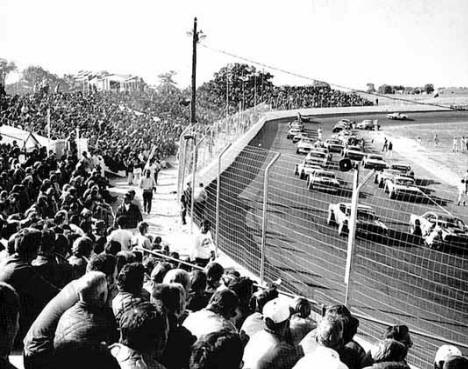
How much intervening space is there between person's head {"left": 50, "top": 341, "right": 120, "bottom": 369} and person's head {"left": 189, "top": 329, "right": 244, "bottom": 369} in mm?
467

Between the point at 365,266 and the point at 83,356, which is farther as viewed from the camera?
the point at 365,266

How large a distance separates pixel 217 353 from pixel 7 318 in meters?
1.19

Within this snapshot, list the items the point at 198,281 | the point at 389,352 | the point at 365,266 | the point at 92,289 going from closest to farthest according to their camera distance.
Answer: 1. the point at 389,352
2. the point at 92,289
3. the point at 198,281
4. the point at 365,266

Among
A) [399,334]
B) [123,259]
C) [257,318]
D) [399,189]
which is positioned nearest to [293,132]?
[399,189]

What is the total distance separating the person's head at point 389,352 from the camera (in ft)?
11.9

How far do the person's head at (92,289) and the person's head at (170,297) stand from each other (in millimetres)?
513

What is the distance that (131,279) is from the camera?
4.44 metres

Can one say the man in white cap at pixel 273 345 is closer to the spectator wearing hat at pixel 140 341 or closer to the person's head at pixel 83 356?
the spectator wearing hat at pixel 140 341

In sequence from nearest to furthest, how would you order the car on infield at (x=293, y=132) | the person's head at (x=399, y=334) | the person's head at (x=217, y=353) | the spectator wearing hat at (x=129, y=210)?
the person's head at (x=217, y=353) < the person's head at (x=399, y=334) < the spectator wearing hat at (x=129, y=210) < the car on infield at (x=293, y=132)

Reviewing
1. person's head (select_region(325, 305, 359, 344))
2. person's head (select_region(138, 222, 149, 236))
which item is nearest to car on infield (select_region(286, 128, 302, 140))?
person's head (select_region(138, 222, 149, 236))

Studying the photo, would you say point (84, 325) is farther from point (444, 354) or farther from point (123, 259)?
point (444, 354)

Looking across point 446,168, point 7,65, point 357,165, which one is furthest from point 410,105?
point 357,165

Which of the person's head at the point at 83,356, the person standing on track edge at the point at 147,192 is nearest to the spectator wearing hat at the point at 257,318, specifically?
the person's head at the point at 83,356

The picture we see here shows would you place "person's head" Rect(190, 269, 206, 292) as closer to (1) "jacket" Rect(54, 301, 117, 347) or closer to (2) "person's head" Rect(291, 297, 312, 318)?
(2) "person's head" Rect(291, 297, 312, 318)
